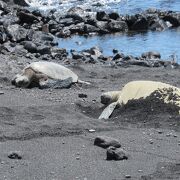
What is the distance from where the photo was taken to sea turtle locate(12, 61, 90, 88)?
10180 millimetres

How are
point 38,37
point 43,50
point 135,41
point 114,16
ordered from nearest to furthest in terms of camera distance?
point 43,50 → point 38,37 → point 135,41 → point 114,16

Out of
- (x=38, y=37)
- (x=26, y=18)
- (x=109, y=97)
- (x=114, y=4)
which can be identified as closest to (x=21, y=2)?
(x=114, y=4)

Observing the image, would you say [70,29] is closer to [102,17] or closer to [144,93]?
[102,17]

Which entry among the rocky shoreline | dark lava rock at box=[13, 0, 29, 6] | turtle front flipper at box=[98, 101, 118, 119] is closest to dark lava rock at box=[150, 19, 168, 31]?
the rocky shoreline

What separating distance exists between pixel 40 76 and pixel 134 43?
996 cm

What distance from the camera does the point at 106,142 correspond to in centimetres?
631

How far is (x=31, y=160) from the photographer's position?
18.9ft

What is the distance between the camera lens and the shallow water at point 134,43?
58.9 ft

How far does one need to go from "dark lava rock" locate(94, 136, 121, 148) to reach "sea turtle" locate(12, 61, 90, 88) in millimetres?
Result: 3837

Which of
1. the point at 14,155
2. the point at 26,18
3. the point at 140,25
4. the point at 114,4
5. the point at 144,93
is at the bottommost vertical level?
the point at 114,4

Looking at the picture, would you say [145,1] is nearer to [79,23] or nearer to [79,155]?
[79,23]

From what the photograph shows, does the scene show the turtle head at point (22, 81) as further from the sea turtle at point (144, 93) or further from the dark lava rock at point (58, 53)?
the dark lava rock at point (58, 53)

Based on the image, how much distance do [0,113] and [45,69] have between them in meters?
2.80

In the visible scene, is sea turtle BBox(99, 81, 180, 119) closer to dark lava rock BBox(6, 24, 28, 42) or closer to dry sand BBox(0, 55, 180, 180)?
→ dry sand BBox(0, 55, 180, 180)
